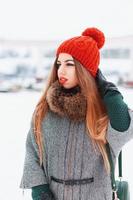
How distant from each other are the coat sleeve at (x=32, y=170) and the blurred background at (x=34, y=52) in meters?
0.92

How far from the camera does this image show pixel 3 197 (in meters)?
2.11

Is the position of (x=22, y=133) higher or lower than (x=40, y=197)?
lower

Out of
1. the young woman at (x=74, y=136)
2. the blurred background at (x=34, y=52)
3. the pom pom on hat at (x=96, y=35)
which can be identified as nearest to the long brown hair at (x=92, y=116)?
the young woman at (x=74, y=136)

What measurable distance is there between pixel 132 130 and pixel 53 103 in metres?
0.27

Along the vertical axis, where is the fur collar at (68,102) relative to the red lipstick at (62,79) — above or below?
below

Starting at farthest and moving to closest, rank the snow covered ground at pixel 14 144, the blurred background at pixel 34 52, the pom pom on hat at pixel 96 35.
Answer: the blurred background at pixel 34 52, the snow covered ground at pixel 14 144, the pom pom on hat at pixel 96 35

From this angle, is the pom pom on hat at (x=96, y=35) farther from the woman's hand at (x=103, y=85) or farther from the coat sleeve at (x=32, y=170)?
the coat sleeve at (x=32, y=170)

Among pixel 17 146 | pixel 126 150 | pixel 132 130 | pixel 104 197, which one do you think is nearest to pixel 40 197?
pixel 104 197

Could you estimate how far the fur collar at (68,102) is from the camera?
1.12 metres

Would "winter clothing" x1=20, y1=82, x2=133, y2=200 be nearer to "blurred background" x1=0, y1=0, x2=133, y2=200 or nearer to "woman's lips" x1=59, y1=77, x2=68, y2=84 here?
"woman's lips" x1=59, y1=77, x2=68, y2=84

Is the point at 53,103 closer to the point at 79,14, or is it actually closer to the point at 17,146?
the point at 17,146

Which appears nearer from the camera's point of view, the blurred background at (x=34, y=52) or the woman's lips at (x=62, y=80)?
the woman's lips at (x=62, y=80)

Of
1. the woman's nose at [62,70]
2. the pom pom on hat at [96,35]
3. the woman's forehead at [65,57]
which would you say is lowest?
the woman's nose at [62,70]

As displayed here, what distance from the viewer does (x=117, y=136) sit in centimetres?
110
